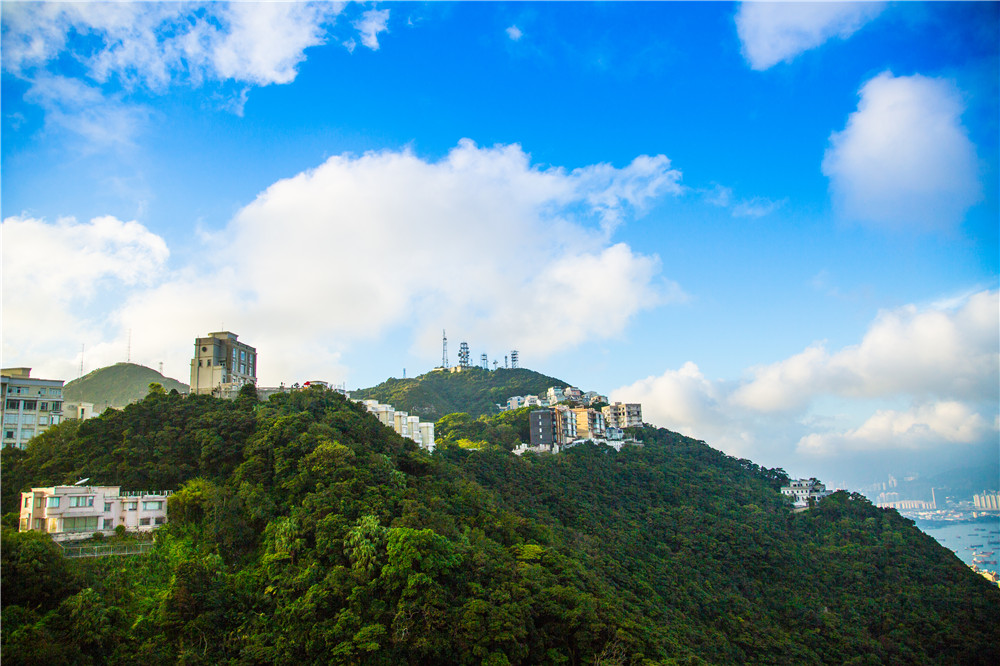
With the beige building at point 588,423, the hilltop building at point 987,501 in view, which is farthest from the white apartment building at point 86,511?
the hilltop building at point 987,501

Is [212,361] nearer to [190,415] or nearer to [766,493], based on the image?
[190,415]

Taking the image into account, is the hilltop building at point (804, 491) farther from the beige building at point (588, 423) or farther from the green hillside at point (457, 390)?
the green hillside at point (457, 390)

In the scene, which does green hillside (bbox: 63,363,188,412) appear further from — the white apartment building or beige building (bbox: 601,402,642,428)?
beige building (bbox: 601,402,642,428)

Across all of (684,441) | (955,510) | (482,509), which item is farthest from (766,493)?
(955,510)

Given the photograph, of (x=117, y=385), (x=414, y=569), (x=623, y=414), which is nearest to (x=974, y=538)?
(x=623, y=414)

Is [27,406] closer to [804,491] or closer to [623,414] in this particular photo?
[623,414]
